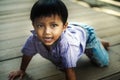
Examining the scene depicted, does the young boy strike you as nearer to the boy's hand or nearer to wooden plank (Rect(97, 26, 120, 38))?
the boy's hand

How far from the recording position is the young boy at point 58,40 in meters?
1.16

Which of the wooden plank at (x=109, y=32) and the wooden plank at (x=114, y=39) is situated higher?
the wooden plank at (x=109, y=32)

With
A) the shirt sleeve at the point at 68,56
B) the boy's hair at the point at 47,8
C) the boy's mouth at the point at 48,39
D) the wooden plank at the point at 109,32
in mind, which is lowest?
the wooden plank at the point at 109,32

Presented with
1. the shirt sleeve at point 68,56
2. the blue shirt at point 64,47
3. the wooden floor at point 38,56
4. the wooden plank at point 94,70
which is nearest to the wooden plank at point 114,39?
the wooden floor at point 38,56

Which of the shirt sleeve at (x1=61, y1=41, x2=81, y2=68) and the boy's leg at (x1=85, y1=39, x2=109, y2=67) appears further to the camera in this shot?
the boy's leg at (x1=85, y1=39, x2=109, y2=67)

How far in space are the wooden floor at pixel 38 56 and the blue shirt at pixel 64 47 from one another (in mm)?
152

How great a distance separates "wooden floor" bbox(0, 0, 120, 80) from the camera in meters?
1.49

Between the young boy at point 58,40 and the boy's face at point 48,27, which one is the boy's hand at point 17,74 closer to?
the young boy at point 58,40

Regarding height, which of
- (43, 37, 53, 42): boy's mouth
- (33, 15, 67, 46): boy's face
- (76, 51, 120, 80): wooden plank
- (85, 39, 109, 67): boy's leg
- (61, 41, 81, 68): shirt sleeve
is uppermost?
(33, 15, 67, 46): boy's face

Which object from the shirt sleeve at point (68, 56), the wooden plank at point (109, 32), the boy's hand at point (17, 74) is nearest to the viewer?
the shirt sleeve at point (68, 56)

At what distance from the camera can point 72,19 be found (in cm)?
263

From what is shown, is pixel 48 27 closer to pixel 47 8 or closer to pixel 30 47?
pixel 47 8

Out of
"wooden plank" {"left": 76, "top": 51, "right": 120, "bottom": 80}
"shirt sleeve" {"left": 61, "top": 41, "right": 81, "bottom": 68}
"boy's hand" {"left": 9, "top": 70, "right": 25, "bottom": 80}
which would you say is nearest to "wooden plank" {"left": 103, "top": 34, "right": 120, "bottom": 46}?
"wooden plank" {"left": 76, "top": 51, "right": 120, "bottom": 80}

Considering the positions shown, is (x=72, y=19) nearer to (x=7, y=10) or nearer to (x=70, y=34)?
(x=7, y=10)
